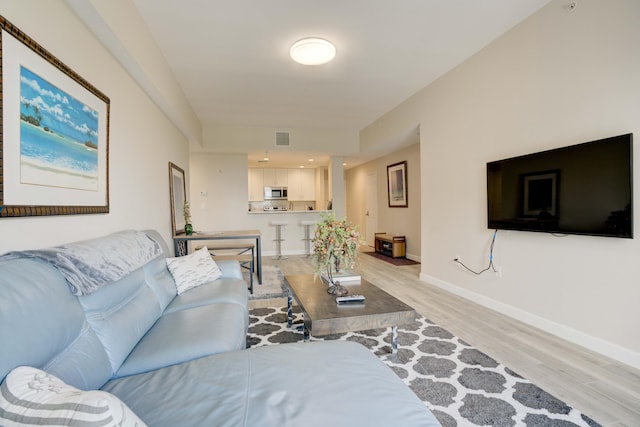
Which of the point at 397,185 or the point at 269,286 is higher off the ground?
the point at 397,185

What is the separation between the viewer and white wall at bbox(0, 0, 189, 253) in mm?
1395

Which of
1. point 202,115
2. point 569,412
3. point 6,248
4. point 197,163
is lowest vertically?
point 569,412

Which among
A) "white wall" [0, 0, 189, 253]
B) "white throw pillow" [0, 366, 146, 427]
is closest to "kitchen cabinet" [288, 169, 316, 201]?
"white wall" [0, 0, 189, 253]

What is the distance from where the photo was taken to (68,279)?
3.95 ft

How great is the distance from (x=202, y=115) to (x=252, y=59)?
7.32ft

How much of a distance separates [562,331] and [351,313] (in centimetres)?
192

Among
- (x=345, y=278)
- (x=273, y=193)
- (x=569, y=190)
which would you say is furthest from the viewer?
(x=273, y=193)

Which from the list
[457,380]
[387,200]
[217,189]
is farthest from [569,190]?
[217,189]

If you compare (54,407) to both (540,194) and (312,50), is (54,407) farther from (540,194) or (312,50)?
(540,194)

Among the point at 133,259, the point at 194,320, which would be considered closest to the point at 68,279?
the point at 133,259

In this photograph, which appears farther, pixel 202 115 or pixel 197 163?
pixel 197 163

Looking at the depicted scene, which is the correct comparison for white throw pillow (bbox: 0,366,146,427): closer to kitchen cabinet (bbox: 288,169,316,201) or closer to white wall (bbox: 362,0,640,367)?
white wall (bbox: 362,0,640,367)

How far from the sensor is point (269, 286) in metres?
4.03

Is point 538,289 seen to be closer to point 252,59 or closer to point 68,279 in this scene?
point 68,279
